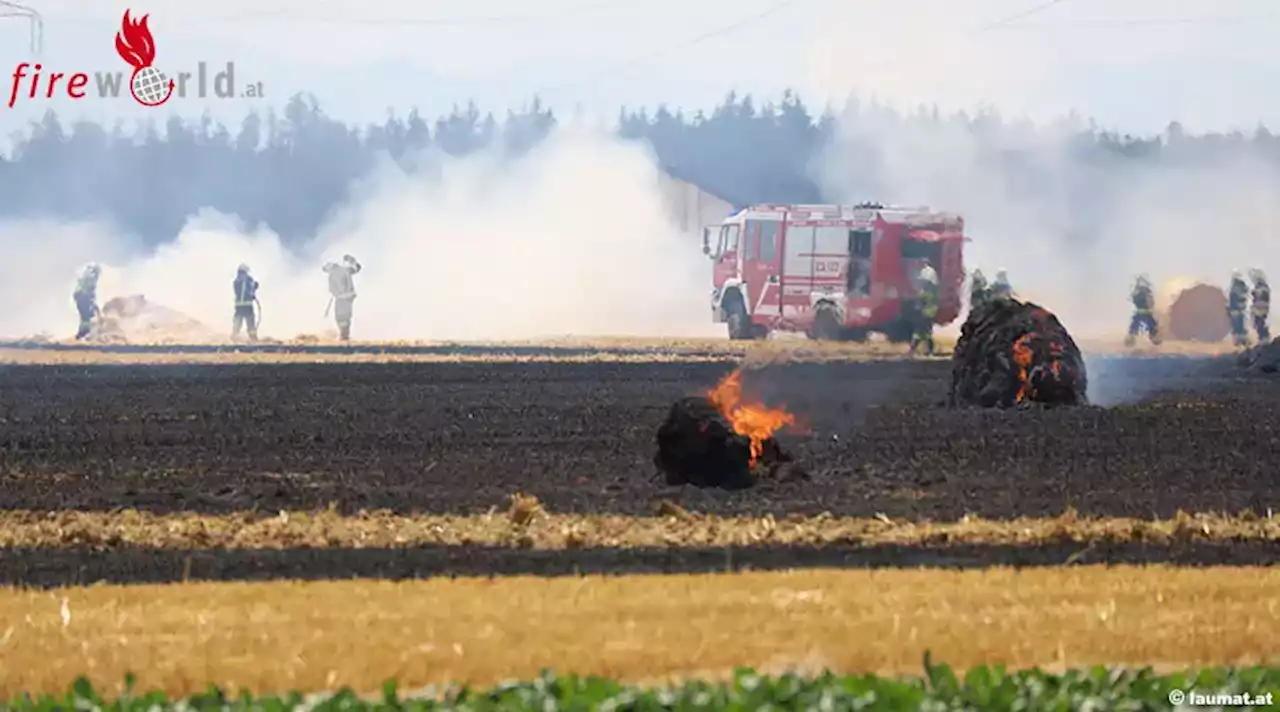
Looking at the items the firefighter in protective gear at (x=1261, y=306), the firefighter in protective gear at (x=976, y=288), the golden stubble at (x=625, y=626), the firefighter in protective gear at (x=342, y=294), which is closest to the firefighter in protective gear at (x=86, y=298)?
the firefighter in protective gear at (x=342, y=294)

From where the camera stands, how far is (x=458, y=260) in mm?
81938

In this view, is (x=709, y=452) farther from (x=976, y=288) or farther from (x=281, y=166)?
(x=281, y=166)

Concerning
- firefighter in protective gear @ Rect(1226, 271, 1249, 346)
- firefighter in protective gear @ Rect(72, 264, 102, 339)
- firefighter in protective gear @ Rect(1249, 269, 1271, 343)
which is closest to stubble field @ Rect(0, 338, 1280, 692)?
firefighter in protective gear @ Rect(1249, 269, 1271, 343)

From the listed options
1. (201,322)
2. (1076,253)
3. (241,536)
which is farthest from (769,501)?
(1076,253)

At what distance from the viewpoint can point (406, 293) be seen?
78.1 m

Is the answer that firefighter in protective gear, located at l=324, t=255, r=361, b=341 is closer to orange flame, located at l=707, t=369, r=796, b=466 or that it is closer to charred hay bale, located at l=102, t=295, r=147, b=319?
charred hay bale, located at l=102, t=295, r=147, b=319

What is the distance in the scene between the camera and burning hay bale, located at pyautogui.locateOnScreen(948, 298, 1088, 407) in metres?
32.0

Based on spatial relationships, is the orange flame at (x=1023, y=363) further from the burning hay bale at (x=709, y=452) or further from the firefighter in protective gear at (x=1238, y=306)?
the firefighter in protective gear at (x=1238, y=306)

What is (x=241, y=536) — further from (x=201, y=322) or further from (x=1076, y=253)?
(x=1076, y=253)

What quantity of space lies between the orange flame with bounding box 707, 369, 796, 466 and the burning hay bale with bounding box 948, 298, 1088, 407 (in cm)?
492

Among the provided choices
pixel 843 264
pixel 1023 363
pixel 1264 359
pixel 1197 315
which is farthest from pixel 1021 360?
pixel 1197 315

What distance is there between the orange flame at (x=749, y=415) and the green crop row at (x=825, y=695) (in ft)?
42.7

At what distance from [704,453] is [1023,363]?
31.3 feet

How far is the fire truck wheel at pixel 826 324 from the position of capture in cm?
5531
